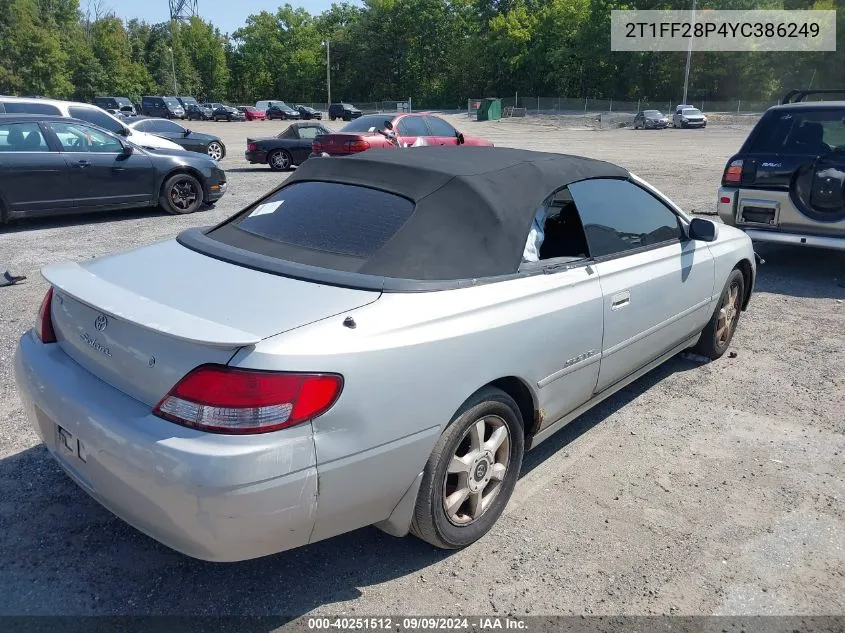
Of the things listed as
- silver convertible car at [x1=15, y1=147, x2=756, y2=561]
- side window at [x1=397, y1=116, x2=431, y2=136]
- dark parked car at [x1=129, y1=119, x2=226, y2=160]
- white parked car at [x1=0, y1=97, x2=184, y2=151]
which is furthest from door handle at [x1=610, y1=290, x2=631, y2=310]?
dark parked car at [x1=129, y1=119, x2=226, y2=160]

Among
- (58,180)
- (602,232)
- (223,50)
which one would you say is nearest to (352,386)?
(602,232)

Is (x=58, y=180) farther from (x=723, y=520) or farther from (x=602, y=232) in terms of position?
(x=723, y=520)

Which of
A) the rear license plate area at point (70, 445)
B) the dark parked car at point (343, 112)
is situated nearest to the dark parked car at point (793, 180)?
the rear license plate area at point (70, 445)

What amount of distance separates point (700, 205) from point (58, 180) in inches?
411

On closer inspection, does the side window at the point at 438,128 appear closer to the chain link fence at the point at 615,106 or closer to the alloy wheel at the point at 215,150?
the alloy wheel at the point at 215,150

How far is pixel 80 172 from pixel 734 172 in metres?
8.63

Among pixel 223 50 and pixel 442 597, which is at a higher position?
pixel 223 50

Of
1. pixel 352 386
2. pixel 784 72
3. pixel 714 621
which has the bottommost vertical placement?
pixel 714 621

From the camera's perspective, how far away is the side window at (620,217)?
12.2ft

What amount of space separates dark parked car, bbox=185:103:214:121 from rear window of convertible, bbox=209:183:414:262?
193 ft

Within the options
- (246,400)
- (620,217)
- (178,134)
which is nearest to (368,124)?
(178,134)

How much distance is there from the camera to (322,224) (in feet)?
10.6

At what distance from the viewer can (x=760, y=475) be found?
3.62m

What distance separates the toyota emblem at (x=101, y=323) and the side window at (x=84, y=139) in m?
8.25
